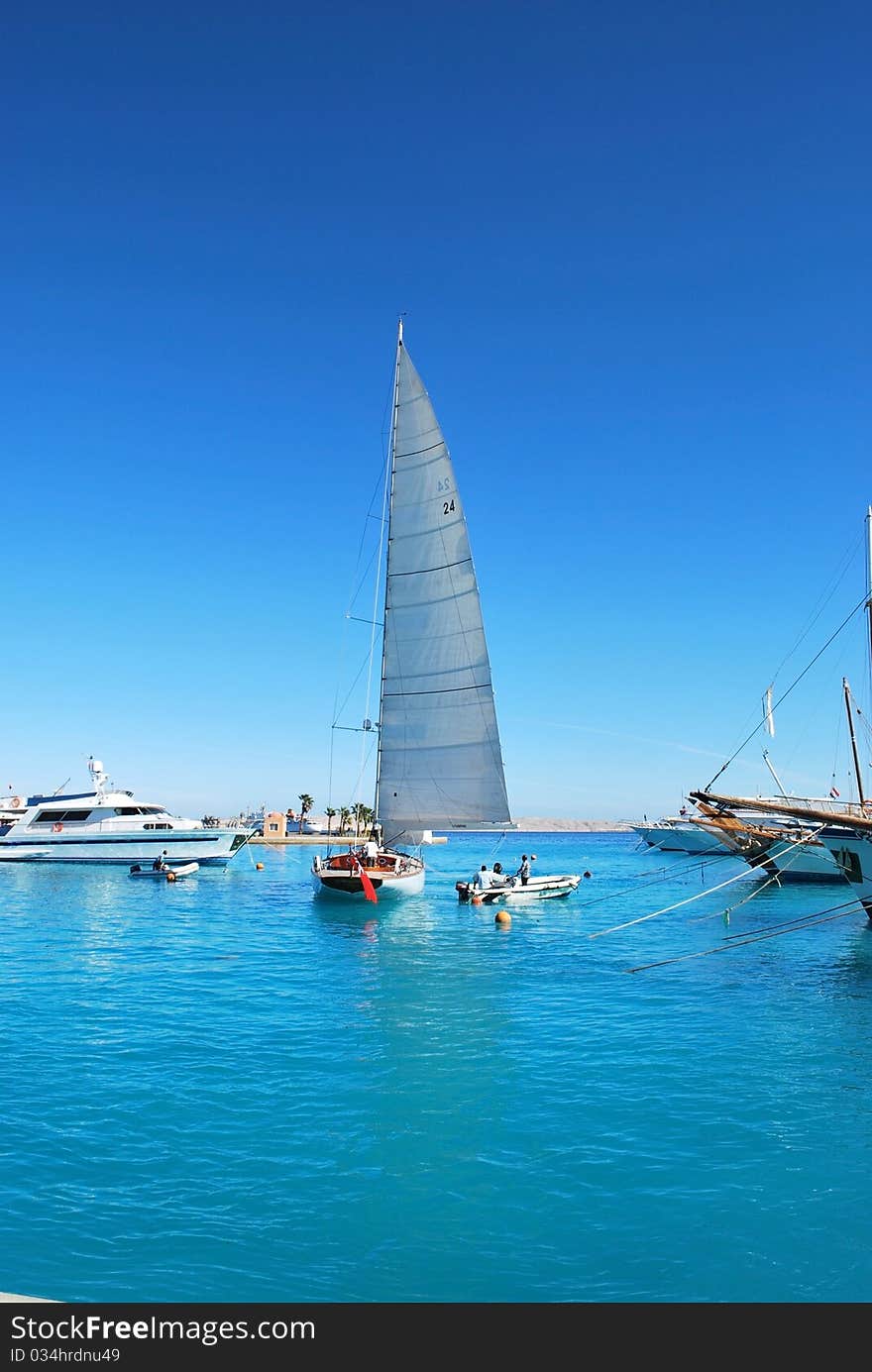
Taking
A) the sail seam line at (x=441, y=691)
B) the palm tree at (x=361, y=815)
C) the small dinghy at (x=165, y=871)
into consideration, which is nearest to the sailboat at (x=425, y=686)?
the sail seam line at (x=441, y=691)

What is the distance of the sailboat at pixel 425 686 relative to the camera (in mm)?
45844

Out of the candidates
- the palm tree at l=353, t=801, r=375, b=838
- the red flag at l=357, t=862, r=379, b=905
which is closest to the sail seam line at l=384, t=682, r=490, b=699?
the red flag at l=357, t=862, r=379, b=905

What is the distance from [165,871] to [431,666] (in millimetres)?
36745

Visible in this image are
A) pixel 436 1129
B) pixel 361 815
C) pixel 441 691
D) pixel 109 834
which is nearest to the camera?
pixel 436 1129

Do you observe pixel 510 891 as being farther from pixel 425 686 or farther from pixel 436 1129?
pixel 436 1129

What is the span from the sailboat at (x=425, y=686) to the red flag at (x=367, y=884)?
0.07 m

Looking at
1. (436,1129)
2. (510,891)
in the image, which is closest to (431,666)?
(510,891)

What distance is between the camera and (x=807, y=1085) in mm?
16734

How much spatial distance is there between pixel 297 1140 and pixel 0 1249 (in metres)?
4.66

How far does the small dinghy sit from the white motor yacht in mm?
1983

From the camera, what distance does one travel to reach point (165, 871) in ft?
231

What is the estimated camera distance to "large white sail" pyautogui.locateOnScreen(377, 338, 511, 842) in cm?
4588
